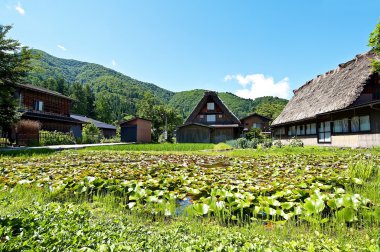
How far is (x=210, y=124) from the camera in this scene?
28.8 m

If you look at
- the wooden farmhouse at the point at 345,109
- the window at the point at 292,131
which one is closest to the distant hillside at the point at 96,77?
the window at the point at 292,131

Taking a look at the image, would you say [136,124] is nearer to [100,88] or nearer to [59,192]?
[59,192]

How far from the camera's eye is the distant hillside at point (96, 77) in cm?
8875

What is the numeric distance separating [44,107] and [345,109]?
26447mm

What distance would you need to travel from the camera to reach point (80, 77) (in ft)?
346

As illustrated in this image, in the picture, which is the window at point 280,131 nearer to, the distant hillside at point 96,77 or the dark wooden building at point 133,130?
the dark wooden building at point 133,130

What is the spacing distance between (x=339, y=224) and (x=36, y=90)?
1040 inches

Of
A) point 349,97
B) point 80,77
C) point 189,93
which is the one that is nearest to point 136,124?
point 349,97

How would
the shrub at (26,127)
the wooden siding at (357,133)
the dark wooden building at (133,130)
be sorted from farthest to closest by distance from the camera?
the dark wooden building at (133,130)
the shrub at (26,127)
the wooden siding at (357,133)

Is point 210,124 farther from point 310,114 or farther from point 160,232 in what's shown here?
point 160,232

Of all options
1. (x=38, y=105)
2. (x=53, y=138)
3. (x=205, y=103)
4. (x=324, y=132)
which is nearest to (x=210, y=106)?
(x=205, y=103)

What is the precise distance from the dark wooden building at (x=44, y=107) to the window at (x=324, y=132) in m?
23.5

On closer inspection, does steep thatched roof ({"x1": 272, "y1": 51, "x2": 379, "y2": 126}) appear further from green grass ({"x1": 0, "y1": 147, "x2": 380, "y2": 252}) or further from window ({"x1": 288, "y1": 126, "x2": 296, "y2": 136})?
green grass ({"x1": 0, "y1": 147, "x2": 380, "y2": 252})

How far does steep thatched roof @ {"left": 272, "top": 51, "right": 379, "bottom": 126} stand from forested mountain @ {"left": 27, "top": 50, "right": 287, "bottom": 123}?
1741 cm
